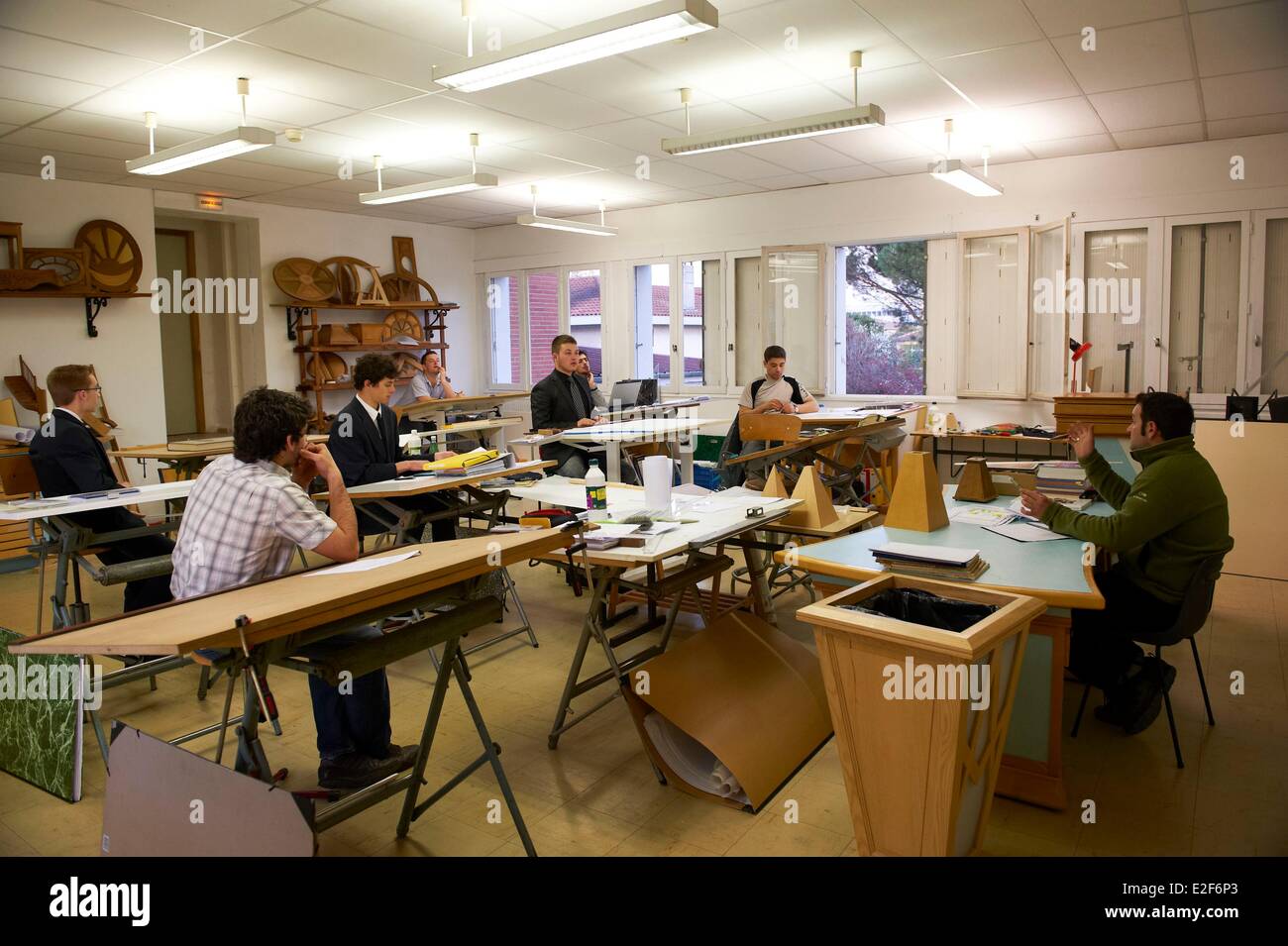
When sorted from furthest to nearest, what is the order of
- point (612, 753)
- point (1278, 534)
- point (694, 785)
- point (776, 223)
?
point (776, 223) < point (1278, 534) < point (612, 753) < point (694, 785)

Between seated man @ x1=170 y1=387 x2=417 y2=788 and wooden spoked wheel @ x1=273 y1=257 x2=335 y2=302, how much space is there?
21.6 ft

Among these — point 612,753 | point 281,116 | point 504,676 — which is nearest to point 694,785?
point 612,753

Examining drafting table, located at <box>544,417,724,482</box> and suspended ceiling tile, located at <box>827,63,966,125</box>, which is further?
drafting table, located at <box>544,417,724,482</box>

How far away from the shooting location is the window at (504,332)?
11023 millimetres

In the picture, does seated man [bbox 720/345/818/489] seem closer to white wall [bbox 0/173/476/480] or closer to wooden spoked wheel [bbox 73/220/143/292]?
white wall [bbox 0/173/476/480]

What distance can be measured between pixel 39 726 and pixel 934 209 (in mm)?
7496

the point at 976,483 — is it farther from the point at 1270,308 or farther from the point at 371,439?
the point at 1270,308

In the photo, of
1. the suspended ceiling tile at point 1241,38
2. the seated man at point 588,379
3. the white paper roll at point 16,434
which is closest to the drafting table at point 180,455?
the white paper roll at point 16,434

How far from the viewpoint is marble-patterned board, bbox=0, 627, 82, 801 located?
2973 millimetres

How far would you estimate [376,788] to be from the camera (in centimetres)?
229

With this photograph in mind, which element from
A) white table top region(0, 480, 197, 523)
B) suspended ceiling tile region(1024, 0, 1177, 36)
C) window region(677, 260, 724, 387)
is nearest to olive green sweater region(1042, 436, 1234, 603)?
suspended ceiling tile region(1024, 0, 1177, 36)

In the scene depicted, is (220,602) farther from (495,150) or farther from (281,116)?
(495,150)

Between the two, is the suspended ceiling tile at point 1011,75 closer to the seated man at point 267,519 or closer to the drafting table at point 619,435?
the drafting table at point 619,435
